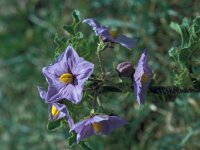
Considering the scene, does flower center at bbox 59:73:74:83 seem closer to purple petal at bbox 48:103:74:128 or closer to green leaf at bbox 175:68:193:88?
purple petal at bbox 48:103:74:128

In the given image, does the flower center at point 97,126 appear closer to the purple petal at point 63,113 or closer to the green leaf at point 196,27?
the purple petal at point 63,113

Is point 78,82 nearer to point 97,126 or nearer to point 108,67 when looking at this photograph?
point 97,126

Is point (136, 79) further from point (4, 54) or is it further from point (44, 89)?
point (4, 54)

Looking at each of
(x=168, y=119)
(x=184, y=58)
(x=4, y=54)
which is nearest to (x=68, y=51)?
(x=184, y=58)

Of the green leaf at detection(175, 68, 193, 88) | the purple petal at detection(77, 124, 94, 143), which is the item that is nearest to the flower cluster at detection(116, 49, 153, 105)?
the green leaf at detection(175, 68, 193, 88)

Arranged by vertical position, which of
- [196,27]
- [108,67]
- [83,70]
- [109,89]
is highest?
[196,27]

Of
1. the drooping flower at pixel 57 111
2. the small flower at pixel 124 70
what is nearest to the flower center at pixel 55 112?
the drooping flower at pixel 57 111

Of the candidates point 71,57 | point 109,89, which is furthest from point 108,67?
point 71,57
